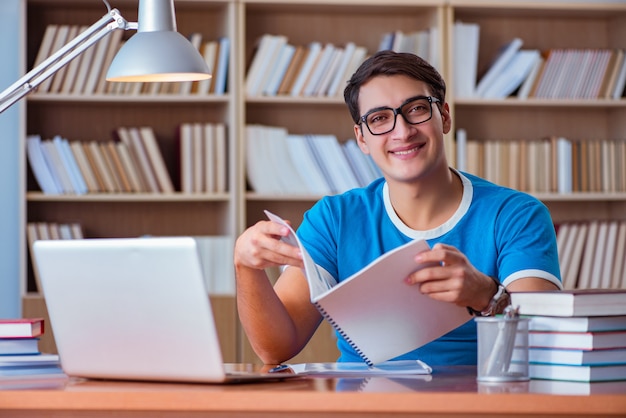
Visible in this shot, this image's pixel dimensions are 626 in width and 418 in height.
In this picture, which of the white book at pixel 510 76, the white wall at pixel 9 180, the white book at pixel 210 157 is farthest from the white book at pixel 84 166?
the white book at pixel 510 76

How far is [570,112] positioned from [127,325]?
3224 millimetres

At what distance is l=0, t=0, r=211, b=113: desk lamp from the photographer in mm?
1770

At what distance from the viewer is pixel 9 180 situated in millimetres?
3779

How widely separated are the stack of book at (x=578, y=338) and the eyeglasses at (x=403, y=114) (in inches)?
27.3

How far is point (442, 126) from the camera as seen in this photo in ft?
6.82

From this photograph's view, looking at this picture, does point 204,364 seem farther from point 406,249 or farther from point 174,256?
point 406,249

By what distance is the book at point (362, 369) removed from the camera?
4.87 ft

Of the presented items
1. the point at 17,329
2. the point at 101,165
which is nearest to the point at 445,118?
the point at 17,329

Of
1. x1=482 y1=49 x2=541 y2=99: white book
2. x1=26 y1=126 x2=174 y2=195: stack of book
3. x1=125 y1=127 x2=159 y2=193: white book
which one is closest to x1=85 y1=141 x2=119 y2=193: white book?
x1=26 y1=126 x2=174 y2=195: stack of book

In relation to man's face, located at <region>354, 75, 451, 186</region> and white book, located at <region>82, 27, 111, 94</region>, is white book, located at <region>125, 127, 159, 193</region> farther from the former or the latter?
man's face, located at <region>354, 75, 451, 186</region>

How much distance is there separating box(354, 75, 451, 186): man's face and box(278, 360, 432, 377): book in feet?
1.69

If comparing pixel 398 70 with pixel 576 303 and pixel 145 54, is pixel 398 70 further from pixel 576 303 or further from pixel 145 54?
pixel 576 303

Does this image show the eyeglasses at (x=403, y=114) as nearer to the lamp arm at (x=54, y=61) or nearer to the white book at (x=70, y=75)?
the lamp arm at (x=54, y=61)

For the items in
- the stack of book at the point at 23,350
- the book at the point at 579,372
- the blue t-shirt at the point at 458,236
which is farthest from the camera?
the blue t-shirt at the point at 458,236
